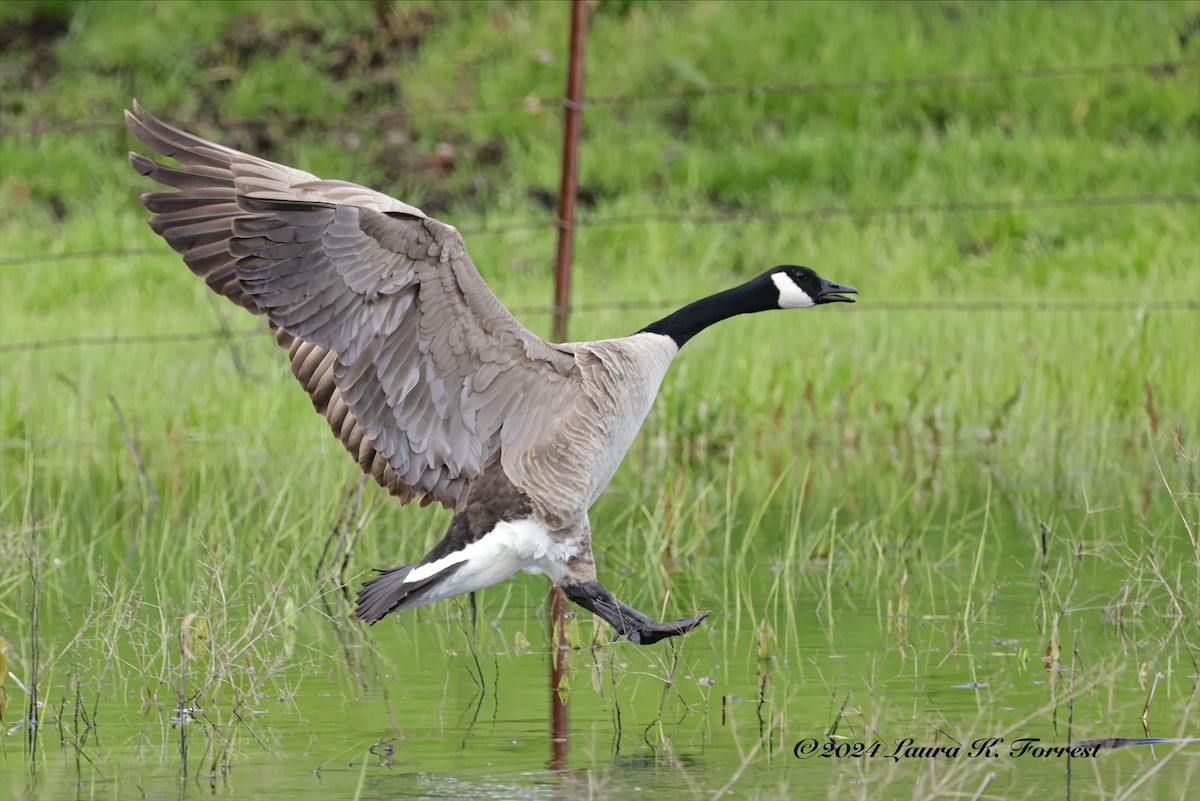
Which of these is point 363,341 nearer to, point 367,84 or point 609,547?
point 609,547

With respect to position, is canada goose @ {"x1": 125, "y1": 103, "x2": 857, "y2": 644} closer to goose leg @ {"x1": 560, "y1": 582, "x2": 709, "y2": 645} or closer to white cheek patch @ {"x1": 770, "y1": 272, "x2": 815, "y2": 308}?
goose leg @ {"x1": 560, "y1": 582, "x2": 709, "y2": 645}

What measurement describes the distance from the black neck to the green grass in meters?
0.76

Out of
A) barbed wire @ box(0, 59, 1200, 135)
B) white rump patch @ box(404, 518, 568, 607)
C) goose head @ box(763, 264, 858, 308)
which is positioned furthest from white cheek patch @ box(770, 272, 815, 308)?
barbed wire @ box(0, 59, 1200, 135)

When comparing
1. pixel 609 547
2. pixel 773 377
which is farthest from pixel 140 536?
pixel 773 377

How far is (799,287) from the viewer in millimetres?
6508

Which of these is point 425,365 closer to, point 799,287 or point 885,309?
point 799,287

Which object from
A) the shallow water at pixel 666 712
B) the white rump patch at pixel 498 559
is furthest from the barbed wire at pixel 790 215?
the shallow water at pixel 666 712

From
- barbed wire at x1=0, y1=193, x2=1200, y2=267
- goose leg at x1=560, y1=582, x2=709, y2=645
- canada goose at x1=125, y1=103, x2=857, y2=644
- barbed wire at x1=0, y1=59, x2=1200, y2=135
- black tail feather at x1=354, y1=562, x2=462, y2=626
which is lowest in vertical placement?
goose leg at x1=560, y1=582, x2=709, y2=645

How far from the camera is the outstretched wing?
5359mm

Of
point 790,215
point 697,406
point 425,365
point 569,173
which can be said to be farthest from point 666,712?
point 790,215

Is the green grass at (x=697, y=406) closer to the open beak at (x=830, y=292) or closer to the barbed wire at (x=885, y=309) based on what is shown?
the barbed wire at (x=885, y=309)

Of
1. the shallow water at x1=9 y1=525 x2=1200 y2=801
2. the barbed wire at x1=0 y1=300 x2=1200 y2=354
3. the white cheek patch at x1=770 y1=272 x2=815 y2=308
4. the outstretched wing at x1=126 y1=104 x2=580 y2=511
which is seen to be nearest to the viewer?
the shallow water at x1=9 y1=525 x2=1200 y2=801

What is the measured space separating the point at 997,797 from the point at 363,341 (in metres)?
2.48

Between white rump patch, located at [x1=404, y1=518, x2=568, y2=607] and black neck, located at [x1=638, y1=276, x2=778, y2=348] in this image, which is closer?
white rump patch, located at [x1=404, y1=518, x2=568, y2=607]
